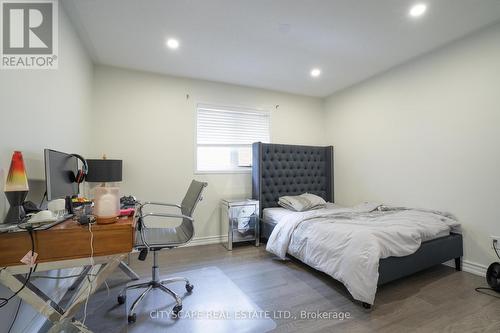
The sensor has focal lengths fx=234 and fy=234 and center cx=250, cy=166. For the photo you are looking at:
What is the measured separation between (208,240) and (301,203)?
1558 mm

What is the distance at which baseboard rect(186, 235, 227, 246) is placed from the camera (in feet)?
11.8

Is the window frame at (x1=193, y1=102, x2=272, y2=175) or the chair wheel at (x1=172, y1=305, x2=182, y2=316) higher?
the window frame at (x1=193, y1=102, x2=272, y2=175)

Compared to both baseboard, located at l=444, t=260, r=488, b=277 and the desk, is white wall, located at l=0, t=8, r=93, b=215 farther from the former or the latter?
baseboard, located at l=444, t=260, r=488, b=277

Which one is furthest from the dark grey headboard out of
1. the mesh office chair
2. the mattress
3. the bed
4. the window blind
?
the mesh office chair

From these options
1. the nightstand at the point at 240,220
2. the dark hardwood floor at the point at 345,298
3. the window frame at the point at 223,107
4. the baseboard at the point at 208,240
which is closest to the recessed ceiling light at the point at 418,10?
the window frame at the point at 223,107

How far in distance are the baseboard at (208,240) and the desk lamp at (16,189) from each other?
2455mm

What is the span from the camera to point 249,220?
11.9 ft

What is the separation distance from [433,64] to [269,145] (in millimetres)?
2369

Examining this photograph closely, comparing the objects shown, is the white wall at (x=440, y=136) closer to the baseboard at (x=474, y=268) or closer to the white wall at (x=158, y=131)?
the baseboard at (x=474, y=268)

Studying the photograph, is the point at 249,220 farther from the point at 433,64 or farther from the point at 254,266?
the point at 433,64

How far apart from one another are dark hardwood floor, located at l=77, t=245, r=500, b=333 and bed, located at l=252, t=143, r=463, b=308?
1.25 ft

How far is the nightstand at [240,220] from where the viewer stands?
3.46 meters

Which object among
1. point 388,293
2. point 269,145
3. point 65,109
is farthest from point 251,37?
point 388,293

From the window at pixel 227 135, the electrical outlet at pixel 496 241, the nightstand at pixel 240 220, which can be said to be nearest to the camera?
the electrical outlet at pixel 496 241
